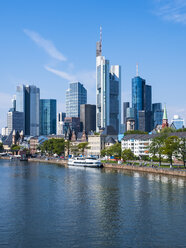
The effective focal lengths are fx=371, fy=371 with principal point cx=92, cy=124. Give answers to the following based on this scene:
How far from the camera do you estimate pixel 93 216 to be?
60.7 meters

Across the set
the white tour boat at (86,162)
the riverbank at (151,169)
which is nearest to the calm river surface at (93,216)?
the riverbank at (151,169)

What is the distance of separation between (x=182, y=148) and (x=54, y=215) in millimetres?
85698

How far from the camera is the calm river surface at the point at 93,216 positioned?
48188 millimetres

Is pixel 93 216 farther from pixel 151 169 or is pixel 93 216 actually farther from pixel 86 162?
pixel 86 162

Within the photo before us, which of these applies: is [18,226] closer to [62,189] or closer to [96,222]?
[96,222]

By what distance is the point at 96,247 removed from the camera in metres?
45.7

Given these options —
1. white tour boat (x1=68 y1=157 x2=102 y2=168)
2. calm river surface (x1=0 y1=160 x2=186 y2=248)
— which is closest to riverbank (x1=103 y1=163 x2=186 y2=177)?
white tour boat (x1=68 y1=157 x2=102 y2=168)

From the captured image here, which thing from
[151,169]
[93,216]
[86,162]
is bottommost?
[93,216]

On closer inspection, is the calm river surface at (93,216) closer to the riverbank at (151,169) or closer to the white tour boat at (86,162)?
the riverbank at (151,169)

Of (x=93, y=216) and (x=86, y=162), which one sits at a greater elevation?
(x=86, y=162)

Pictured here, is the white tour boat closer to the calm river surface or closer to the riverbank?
the riverbank

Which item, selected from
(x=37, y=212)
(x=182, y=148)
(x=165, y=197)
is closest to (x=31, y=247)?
(x=37, y=212)

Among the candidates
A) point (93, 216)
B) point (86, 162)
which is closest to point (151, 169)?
point (86, 162)

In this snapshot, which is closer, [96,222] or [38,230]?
[38,230]
